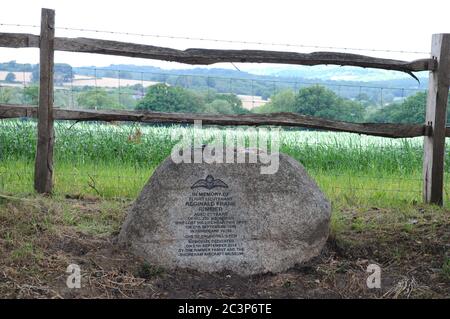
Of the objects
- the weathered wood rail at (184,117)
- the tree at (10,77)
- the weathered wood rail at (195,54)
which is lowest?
the weathered wood rail at (184,117)

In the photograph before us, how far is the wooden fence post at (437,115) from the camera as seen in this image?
826 centimetres

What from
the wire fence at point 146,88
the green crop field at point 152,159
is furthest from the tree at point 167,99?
the green crop field at point 152,159

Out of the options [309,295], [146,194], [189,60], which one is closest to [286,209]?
[309,295]

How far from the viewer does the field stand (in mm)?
5598

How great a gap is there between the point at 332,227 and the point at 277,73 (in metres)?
7.61

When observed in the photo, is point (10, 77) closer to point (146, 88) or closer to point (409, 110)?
point (146, 88)

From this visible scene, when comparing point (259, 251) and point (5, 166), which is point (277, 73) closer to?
point (5, 166)

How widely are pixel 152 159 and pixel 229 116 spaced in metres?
3.05

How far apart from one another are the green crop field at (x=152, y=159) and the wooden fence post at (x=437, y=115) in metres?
0.33

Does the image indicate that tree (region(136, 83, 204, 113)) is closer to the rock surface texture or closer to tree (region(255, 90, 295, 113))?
tree (region(255, 90, 295, 113))

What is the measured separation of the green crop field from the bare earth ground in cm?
160

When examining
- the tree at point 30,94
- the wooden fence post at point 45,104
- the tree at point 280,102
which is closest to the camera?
the wooden fence post at point 45,104

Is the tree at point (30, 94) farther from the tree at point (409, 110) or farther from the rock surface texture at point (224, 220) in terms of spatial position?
the rock surface texture at point (224, 220)

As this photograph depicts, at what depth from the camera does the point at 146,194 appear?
20.0 feet
